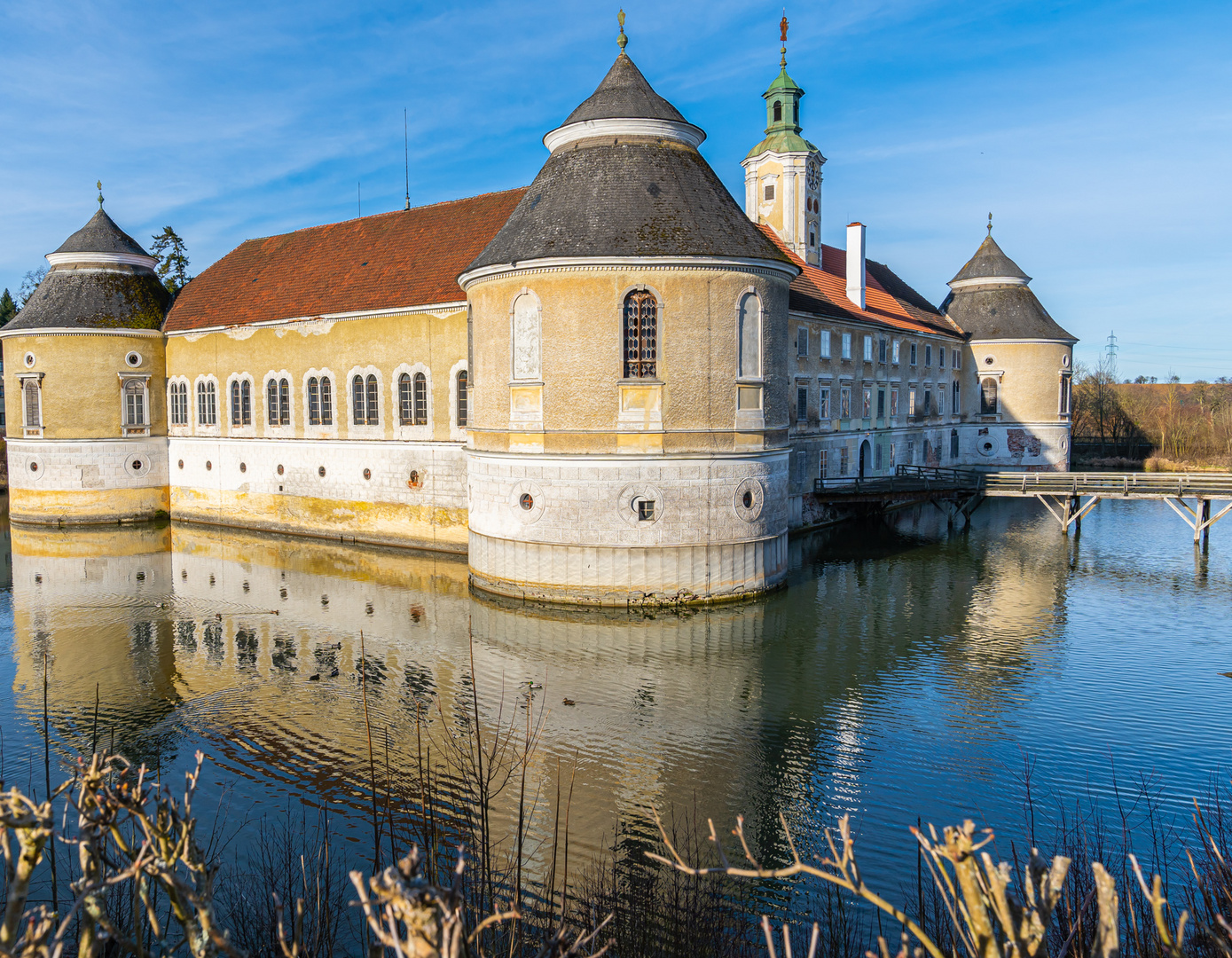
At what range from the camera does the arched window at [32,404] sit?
101ft

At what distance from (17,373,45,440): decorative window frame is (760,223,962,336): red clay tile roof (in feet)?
85.3

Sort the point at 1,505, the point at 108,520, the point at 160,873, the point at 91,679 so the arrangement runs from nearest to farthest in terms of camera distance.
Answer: the point at 160,873 < the point at 91,679 < the point at 108,520 < the point at 1,505

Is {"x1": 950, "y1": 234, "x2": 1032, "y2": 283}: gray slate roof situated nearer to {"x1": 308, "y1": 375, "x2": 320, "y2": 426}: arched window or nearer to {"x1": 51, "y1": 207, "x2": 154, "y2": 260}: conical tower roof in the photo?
{"x1": 308, "y1": 375, "x2": 320, "y2": 426}: arched window

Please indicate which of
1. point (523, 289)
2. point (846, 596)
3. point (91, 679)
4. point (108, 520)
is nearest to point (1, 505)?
point (108, 520)

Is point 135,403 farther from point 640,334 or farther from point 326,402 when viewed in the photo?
point 640,334

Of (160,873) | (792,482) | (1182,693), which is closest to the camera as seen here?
(160,873)

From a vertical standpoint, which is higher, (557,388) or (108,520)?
(557,388)

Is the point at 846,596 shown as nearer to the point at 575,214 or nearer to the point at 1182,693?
the point at 1182,693

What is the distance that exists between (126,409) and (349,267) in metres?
10.3

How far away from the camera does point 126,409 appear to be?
104 ft

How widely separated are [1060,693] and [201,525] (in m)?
28.5

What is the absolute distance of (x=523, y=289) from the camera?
19.4 m

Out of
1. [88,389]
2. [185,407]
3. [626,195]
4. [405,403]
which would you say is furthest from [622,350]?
[88,389]

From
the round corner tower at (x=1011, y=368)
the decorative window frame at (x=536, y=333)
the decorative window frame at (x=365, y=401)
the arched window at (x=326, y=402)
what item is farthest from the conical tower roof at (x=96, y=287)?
the round corner tower at (x=1011, y=368)
